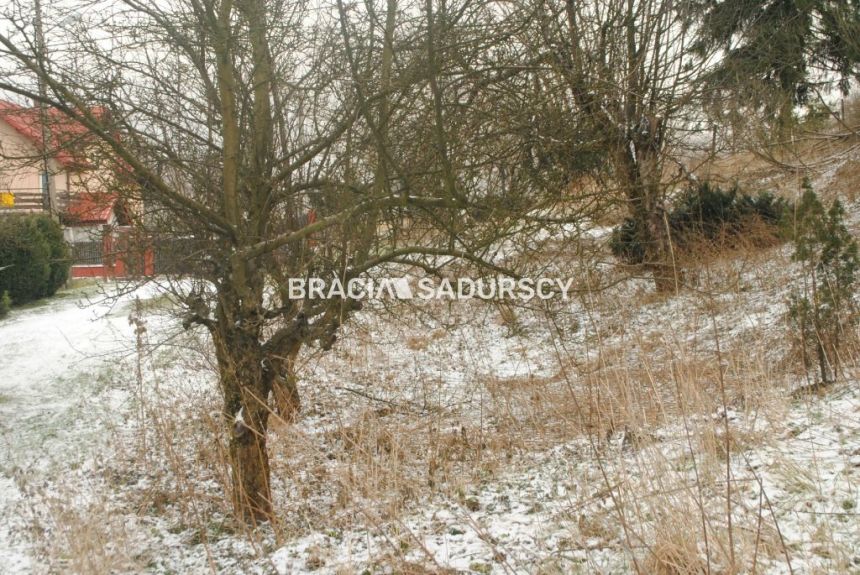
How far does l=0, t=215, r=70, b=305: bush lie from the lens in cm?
1074

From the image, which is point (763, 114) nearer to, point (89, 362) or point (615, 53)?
point (615, 53)

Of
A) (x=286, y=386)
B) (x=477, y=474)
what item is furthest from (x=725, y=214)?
(x=286, y=386)

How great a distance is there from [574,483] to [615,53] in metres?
2.77

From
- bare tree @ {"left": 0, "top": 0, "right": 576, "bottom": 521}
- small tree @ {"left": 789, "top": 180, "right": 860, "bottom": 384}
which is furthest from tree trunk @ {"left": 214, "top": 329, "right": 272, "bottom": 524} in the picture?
small tree @ {"left": 789, "top": 180, "right": 860, "bottom": 384}

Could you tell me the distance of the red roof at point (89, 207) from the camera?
455cm

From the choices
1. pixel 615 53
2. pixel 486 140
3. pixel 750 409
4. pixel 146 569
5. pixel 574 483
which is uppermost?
pixel 615 53

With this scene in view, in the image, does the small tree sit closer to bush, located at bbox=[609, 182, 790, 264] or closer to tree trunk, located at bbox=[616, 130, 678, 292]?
tree trunk, located at bbox=[616, 130, 678, 292]

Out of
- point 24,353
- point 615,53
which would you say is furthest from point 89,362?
point 615,53

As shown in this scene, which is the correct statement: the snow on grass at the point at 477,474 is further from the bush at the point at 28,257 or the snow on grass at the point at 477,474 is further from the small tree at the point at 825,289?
the bush at the point at 28,257

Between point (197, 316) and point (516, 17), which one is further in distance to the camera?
point (197, 316)

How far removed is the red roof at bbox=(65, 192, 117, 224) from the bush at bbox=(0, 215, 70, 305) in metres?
6.09

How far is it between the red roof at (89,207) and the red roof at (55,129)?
0.99 feet

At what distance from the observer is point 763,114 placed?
330 inches

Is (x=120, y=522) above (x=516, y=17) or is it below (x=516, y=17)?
below
